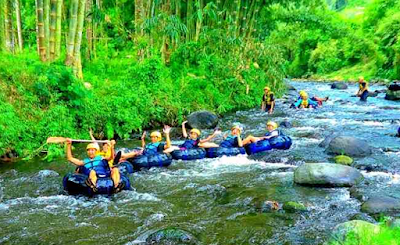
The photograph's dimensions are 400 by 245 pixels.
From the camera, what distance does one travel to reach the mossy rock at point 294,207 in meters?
5.32

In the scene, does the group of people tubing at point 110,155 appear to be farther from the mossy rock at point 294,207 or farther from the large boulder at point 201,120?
the large boulder at point 201,120

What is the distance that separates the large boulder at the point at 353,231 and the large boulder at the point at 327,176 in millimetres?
2384

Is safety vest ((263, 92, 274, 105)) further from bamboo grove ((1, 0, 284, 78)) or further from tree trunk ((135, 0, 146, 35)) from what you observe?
tree trunk ((135, 0, 146, 35))

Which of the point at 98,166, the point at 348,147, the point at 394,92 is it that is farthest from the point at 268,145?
the point at 394,92

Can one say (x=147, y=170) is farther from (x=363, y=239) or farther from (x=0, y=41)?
(x=0, y=41)

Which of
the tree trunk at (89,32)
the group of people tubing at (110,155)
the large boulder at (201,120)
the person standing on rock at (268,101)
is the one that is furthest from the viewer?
the person standing on rock at (268,101)

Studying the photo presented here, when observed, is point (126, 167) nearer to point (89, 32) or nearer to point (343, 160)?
point (343, 160)

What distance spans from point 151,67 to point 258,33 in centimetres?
875

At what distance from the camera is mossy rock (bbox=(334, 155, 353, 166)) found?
760 cm

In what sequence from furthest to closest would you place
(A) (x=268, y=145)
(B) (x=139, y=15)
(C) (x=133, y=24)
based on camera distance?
1. (C) (x=133, y=24)
2. (B) (x=139, y=15)
3. (A) (x=268, y=145)

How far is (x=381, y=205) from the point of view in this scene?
A: 5.16 metres

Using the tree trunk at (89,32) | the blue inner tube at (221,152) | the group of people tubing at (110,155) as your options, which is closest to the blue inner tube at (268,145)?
the group of people tubing at (110,155)

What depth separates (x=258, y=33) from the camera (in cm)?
1936

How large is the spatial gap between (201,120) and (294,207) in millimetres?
6905
